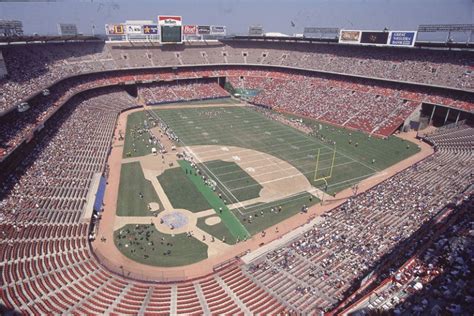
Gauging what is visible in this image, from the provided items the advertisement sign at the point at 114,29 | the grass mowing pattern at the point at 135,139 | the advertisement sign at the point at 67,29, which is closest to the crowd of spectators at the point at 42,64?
the advertisement sign at the point at 67,29

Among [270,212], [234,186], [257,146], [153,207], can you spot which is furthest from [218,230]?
[257,146]

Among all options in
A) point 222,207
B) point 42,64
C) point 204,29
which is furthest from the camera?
point 204,29

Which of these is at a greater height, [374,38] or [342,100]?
[374,38]

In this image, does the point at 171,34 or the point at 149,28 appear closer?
the point at 149,28

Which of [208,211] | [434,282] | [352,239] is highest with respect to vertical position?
[434,282]

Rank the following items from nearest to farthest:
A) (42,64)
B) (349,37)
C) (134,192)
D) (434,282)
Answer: (434,282) → (134,192) → (42,64) → (349,37)

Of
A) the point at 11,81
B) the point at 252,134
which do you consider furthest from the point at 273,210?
the point at 11,81

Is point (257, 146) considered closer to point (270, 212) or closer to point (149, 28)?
point (270, 212)
